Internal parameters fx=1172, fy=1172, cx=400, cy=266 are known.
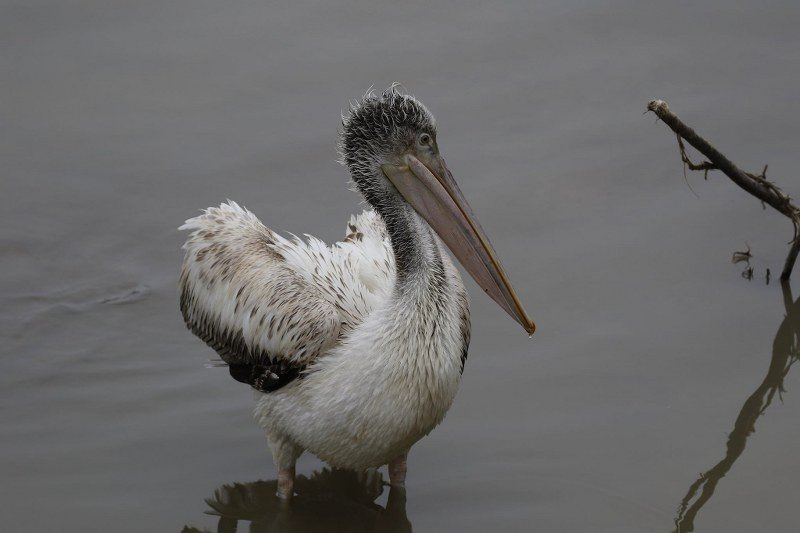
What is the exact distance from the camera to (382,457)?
15.4 feet

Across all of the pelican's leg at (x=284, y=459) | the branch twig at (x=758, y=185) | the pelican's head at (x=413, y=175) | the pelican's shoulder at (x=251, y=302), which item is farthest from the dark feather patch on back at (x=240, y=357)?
the branch twig at (x=758, y=185)

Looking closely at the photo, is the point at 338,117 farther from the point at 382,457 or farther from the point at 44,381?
the point at 382,457

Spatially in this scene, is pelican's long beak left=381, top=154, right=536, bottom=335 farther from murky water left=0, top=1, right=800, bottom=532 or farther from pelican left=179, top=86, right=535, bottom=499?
murky water left=0, top=1, right=800, bottom=532

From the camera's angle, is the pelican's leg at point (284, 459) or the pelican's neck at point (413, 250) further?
the pelican's leg at point (284, 459)

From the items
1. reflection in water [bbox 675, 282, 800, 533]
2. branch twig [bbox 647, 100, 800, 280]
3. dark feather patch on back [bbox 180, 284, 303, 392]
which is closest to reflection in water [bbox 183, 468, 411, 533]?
dark feather patch on back [bbox 180, 284, 303, 392]

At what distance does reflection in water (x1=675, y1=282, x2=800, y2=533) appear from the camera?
4.90 meters

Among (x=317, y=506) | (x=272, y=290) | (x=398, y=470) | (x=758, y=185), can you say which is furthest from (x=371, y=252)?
(x=758, y=185)

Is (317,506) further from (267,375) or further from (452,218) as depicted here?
(452,218)

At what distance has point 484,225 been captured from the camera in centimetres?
680

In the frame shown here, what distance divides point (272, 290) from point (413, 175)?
32.1 inches

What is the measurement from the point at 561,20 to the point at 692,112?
1408mm

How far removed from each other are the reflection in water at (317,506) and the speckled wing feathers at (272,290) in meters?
0.54

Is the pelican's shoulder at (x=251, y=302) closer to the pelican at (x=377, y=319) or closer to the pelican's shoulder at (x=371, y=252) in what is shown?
the pelican at (x=377, y=319)

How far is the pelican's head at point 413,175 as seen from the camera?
4586mm
